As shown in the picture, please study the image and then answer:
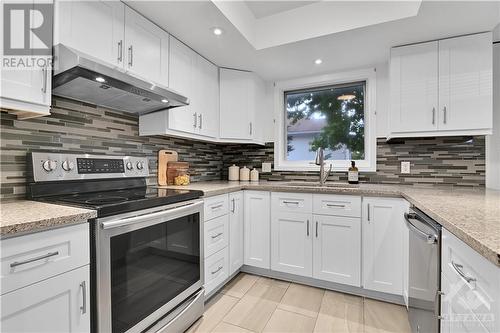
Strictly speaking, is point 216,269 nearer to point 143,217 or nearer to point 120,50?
point 143,217

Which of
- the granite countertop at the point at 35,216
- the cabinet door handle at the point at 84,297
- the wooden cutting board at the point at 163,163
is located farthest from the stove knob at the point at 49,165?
the wooden cutting board at the point at 163,163

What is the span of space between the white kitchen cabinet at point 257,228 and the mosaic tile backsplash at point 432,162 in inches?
35.2

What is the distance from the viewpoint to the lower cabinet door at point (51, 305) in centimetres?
83

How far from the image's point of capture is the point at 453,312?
2.95 ft

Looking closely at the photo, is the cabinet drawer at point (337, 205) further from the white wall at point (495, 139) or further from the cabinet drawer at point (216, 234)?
the white wall at point (495, 139)

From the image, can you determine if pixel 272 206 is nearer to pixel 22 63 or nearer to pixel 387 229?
pixel 387 229

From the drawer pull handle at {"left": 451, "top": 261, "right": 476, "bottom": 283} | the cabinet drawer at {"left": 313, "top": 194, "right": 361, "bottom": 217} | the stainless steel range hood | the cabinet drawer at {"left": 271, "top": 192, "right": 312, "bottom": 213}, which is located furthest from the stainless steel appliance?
the stainless steel range hood

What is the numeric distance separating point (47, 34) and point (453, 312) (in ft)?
7.15

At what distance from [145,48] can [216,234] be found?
1515 mm

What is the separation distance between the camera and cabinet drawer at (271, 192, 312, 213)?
7.18 ft

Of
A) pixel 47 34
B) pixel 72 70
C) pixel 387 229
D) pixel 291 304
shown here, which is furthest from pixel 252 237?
pixel 47 34

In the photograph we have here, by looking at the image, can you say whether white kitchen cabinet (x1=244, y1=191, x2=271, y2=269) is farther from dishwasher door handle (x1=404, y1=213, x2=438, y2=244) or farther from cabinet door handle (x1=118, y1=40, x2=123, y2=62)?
cabinet door handle (x1=118, y1=40, x2=123, y2=62)

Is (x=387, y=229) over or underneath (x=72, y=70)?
underneath

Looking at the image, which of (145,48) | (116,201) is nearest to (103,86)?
(145,48)
